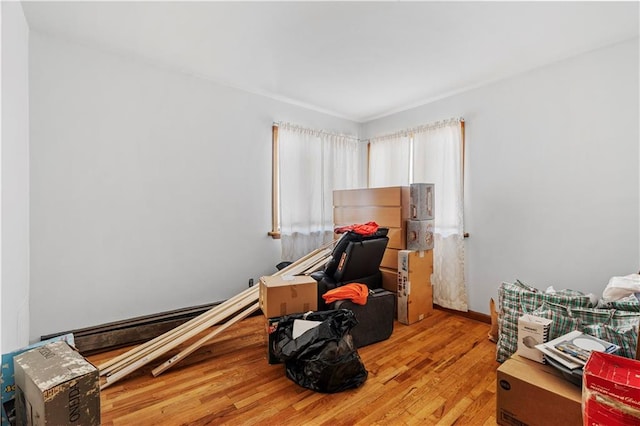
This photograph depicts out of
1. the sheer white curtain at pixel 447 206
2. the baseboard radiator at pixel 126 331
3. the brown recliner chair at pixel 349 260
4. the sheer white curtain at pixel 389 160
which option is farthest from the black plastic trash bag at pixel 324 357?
the sheer white curtain at pixel 389 160

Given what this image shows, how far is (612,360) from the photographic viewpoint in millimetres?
1390

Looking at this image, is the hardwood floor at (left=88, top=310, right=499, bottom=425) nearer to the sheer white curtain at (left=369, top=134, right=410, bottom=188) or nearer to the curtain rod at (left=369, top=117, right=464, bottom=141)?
the sheer white curtain at (left=369, top=134, right=410, bottom=188)

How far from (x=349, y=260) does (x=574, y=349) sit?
1.63 metres

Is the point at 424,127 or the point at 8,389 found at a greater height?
the point at 424,127

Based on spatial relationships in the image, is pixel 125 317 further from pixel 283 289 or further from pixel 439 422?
pixel 439 422

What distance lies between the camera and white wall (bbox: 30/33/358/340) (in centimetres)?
248

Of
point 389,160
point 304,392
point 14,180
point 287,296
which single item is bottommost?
point 304,392

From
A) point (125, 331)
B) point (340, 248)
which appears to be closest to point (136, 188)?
point (125, 331)

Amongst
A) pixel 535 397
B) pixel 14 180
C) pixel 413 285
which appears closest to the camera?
pixel 535 397

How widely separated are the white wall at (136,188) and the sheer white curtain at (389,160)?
157 centimetres

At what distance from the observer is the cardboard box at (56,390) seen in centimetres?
109

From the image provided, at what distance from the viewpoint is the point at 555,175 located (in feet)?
9.42

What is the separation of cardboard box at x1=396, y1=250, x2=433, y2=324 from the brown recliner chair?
386 millimetres

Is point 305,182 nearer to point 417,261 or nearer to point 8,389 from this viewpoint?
point 417,261
